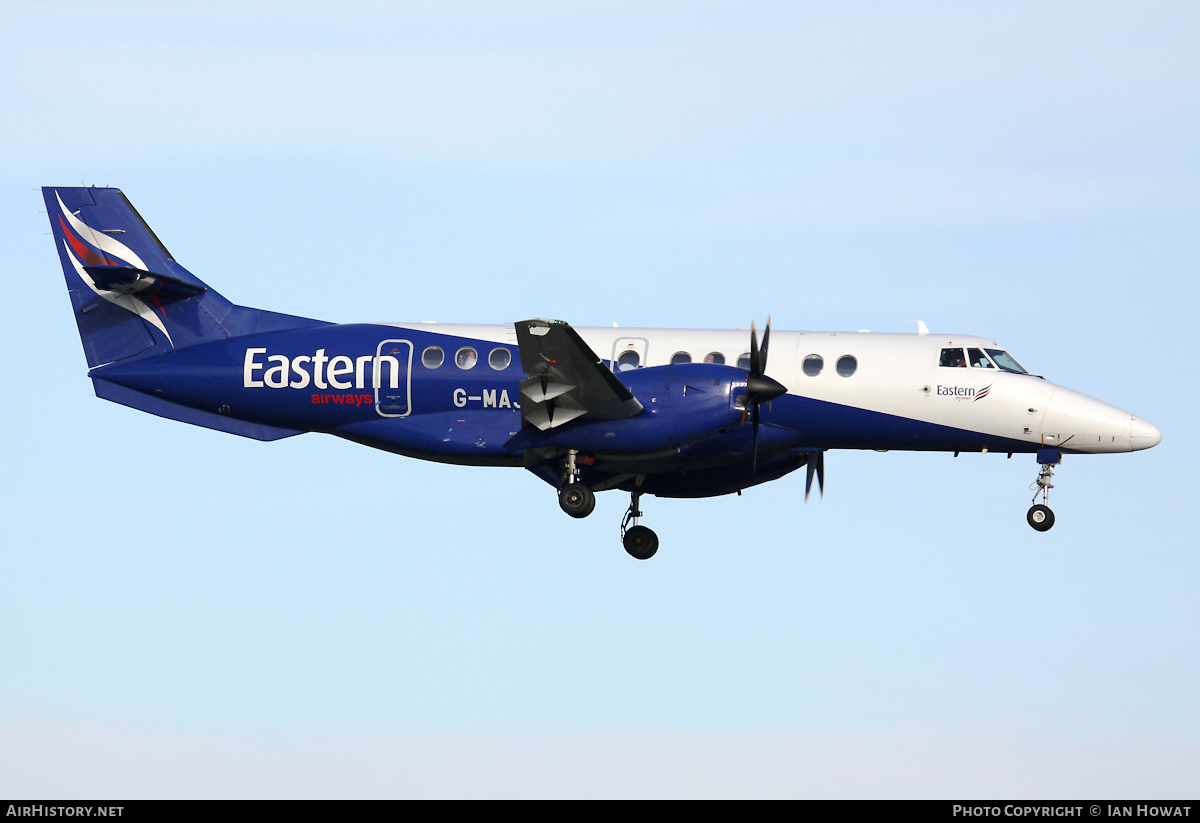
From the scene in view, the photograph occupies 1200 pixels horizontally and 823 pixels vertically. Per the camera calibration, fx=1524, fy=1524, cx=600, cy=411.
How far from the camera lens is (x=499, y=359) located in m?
26.7

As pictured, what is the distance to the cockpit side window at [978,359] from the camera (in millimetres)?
26656

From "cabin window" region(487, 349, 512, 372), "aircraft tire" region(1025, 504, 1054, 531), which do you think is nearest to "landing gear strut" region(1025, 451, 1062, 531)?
"aircraft tire" region(1025, 504, 1054, 531)

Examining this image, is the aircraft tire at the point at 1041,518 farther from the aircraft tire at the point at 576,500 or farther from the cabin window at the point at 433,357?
the cabin window at the point at 433,357

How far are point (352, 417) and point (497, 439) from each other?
9.27ft

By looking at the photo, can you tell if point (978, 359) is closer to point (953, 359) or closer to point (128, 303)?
point (953, 359)

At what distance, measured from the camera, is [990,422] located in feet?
86.6

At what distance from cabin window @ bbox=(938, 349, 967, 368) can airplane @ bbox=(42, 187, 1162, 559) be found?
0.08 feet

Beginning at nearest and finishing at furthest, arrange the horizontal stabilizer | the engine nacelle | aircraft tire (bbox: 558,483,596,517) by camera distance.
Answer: the engine nacelle
aircraft tire (bbox: 558,483,596,517)
the horizontal stabilizer

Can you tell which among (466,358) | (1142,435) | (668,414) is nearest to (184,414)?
(466,358)

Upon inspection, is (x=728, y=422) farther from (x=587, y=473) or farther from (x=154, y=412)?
(x=154, y=412)

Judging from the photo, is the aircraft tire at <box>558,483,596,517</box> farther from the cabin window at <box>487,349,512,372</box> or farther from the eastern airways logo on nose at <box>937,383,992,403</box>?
the eastern airways logo on nose at <box>937,383,992,403</box>

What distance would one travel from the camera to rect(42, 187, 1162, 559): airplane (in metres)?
25.0

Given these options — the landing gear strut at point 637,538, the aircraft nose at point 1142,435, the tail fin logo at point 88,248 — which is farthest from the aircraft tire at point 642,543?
the tail fin logo at point 88,248
